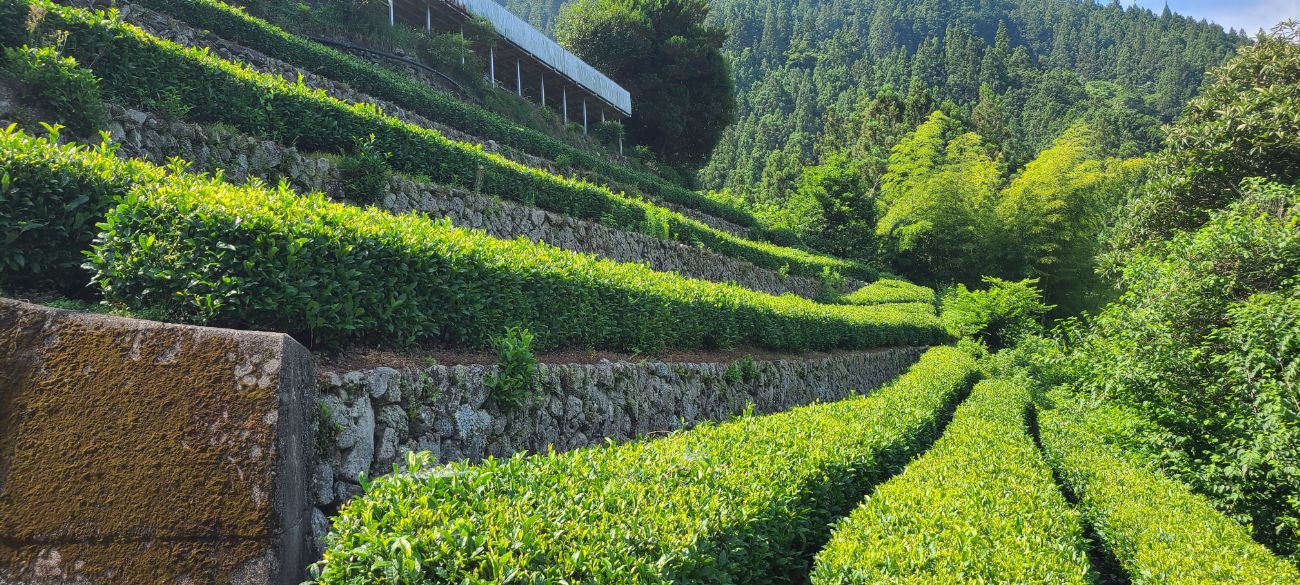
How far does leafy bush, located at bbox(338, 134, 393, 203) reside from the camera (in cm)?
899

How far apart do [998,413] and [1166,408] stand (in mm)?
2638

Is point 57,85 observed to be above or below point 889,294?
above

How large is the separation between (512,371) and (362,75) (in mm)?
11823

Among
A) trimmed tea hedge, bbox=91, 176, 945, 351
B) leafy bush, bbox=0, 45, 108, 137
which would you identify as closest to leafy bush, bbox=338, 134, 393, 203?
leafy bush, bbox=0, 45, 108, 137

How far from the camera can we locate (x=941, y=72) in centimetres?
8350

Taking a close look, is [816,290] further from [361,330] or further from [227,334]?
[227,334]

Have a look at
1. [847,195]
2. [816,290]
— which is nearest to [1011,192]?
[847,195]

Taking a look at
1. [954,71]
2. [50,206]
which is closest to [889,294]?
[50,206]

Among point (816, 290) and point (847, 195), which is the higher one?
point (847, 195)

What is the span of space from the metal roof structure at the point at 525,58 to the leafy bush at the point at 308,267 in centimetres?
1699

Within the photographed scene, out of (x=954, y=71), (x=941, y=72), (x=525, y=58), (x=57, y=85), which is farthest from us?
(x=941, y=72)

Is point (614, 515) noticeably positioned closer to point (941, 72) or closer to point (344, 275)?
point (344, 275)

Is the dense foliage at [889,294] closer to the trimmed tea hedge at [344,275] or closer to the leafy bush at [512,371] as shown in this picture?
the trimmed tea hedge at [344,275]

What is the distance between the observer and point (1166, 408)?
7.67m
